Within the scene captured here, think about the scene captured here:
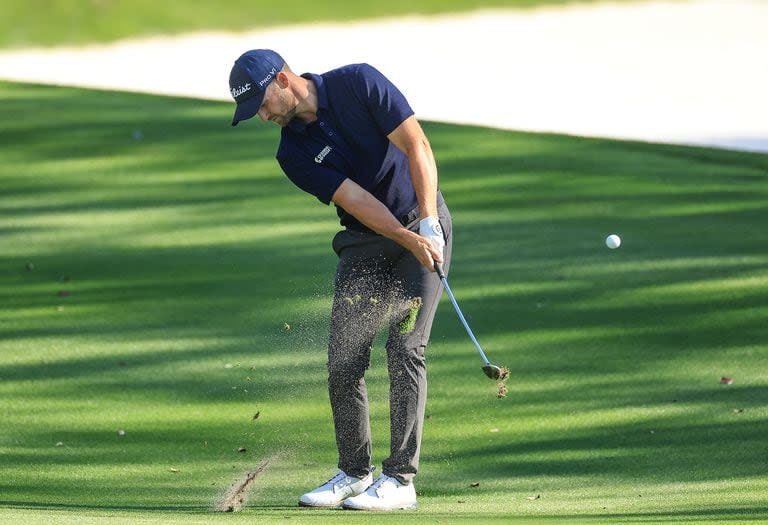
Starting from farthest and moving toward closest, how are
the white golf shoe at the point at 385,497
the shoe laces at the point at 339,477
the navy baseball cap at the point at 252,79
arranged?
the shoe laces at the point at 339,477 < the white golf shoe at the point at 385,497 < the navy baseball cap at the point at 252,79

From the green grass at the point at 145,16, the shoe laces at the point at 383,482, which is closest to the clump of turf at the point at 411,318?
the shoe laces at the point at 383,482

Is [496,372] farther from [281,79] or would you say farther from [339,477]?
[281,79]

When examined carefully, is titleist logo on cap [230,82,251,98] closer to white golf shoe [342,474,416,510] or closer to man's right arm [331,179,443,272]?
man's right arm [331,179,443,272]

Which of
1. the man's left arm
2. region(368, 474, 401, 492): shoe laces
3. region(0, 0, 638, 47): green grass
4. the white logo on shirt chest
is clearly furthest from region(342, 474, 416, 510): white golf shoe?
region(0, 0, 638, 47): green grass

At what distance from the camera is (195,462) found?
6.23 metres

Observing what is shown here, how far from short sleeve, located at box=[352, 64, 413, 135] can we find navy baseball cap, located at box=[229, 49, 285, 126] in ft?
0.92

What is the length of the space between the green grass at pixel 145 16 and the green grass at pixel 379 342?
49.1 feet

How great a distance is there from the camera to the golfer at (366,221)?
5.27 m

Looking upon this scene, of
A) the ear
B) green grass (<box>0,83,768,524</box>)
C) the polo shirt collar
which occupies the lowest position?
green grass (<box>0,83,768,524</box>)

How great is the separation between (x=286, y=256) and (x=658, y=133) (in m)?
8.76

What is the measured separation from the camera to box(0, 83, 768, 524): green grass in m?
5.94

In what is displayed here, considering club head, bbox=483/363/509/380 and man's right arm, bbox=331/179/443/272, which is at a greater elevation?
man's right arm, bbox=331/179/443/272

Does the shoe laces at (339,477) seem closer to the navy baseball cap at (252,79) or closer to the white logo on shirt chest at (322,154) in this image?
the white logo on shirt chest at (322,154)

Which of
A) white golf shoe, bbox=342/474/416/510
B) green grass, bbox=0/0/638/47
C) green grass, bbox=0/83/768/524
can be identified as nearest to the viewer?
white golf shoe, bbox=342/474/416/510
